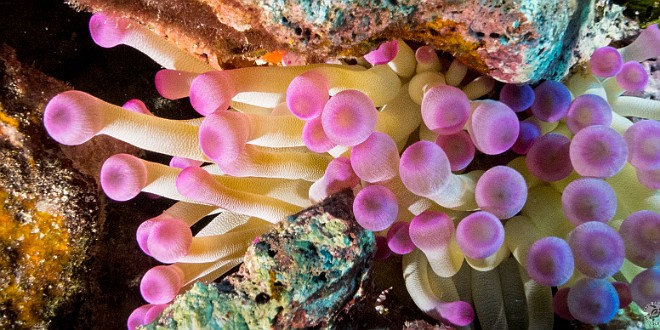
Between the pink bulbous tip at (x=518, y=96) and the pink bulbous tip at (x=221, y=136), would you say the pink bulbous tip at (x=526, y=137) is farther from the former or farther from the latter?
the pink bulbous tip at (x=221, y=136)

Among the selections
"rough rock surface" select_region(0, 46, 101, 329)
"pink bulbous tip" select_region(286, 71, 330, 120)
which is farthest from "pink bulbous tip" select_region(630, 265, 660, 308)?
"rough rock surface" select_region(0, 46, 101, 329)

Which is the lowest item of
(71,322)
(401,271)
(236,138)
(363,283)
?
(71,322)

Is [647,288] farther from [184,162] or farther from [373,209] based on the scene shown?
[184,162]

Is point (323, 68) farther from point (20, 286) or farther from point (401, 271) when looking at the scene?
point (20, 286)

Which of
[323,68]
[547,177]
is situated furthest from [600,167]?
[323,68]

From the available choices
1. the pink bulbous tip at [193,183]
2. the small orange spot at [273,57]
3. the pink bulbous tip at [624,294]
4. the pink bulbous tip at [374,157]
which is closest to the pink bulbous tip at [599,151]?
the pink bulbous tip at [624,294]

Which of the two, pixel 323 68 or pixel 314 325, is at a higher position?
pixel 323 68

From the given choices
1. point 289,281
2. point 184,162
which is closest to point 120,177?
point 184,162
